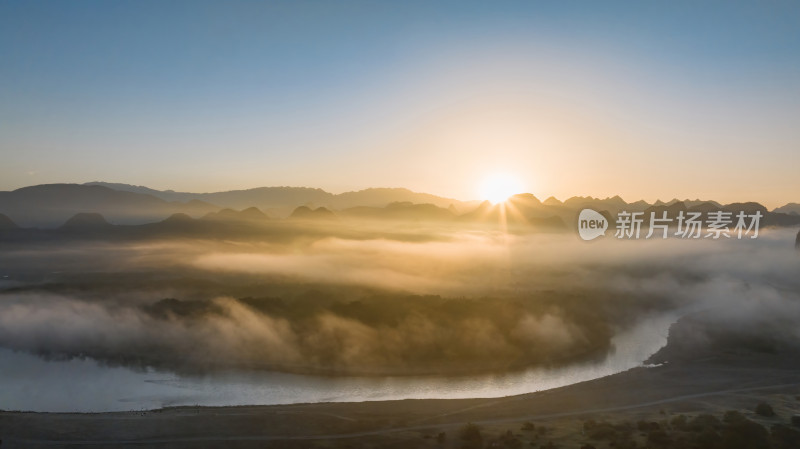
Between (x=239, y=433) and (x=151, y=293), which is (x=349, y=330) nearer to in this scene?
(x=239, y=433)

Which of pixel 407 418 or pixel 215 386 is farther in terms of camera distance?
pixel 215 386

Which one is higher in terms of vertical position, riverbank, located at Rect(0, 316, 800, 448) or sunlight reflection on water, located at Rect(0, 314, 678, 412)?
riverbank, located at Rect(0, 316, 800, 448)

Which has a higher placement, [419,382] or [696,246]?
[696,246]

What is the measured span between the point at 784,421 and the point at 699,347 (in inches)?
1300

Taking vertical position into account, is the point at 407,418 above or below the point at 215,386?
above

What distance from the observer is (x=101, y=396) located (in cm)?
6153

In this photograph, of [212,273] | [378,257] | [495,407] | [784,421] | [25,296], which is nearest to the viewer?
[784,421]

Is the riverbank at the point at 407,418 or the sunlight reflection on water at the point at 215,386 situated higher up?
the riverbank at the point at 407,418

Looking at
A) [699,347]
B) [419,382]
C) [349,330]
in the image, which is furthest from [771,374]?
[349,330]

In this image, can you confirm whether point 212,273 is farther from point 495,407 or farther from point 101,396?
point 495,407

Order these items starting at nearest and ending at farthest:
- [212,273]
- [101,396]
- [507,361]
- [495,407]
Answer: [495,407], [101,396], [507,361], [212,273]

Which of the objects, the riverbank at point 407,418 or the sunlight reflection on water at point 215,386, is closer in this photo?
the riverbank at point 407,418

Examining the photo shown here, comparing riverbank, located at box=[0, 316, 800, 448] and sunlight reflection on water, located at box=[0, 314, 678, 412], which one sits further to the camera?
sunlight reflection on water, located at box=[0, 314, 678, 412]

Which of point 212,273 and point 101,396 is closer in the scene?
point 101,396
